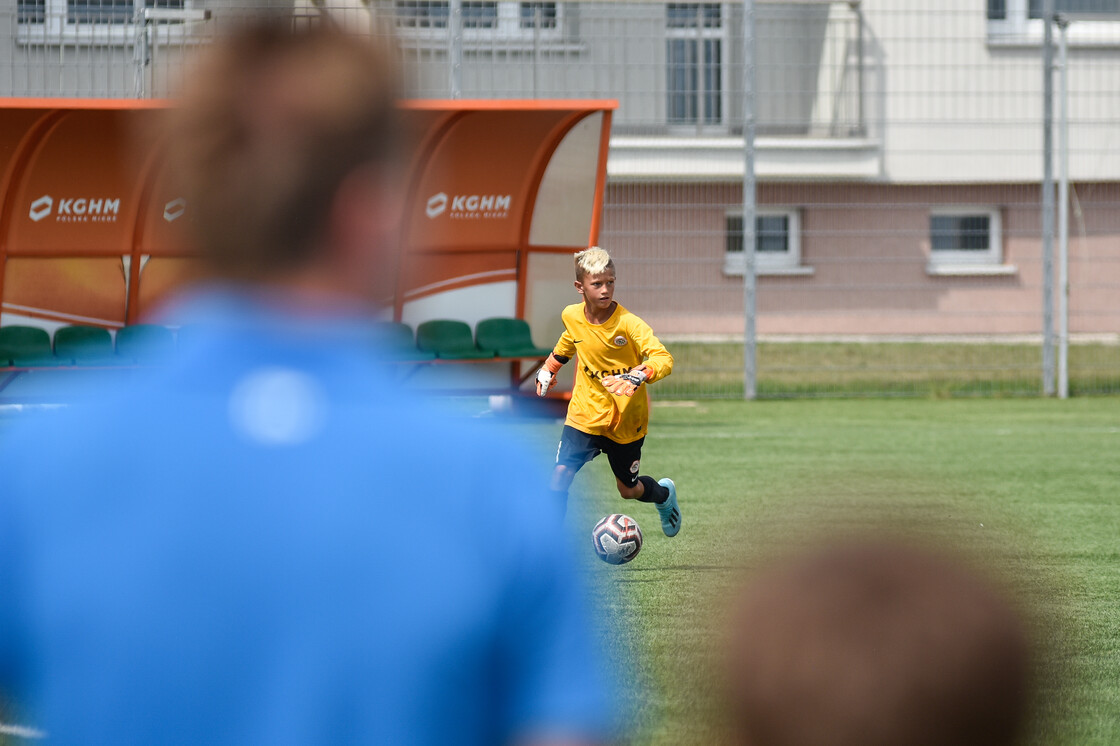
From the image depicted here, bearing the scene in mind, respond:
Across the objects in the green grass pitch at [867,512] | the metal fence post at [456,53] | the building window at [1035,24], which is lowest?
the green grass pitch at [867,512]

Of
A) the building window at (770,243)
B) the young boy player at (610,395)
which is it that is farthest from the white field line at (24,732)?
the building window at (770,243)

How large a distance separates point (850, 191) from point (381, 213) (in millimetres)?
19800

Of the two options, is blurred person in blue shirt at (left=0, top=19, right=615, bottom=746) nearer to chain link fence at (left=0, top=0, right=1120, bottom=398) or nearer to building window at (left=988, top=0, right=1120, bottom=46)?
chain link fence at (left=0, top=0, right=1120, bottom=398)

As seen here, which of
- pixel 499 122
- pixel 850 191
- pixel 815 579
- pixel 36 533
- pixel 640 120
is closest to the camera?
pixel 815 579

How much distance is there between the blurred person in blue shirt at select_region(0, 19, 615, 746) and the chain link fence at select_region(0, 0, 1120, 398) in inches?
588

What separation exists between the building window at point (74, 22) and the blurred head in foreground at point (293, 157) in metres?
15.1

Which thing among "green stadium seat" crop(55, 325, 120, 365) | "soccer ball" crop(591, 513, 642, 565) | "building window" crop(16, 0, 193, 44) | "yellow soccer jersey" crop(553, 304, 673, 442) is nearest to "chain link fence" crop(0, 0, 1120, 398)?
"building window" crop(16, 0, 193, 44)

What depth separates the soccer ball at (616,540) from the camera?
6.25 metres

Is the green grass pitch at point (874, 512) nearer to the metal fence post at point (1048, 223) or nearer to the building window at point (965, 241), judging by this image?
the metal fence post at point (1048, 223)

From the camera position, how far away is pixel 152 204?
14.0m

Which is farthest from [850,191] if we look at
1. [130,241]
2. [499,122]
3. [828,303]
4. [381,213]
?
[381,213]

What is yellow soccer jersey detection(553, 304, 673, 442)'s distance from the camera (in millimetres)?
6941

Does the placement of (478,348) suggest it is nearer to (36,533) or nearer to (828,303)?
(828,303)

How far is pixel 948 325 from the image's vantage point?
58.6 feet
